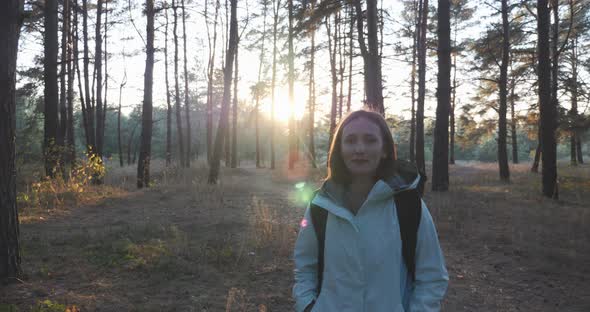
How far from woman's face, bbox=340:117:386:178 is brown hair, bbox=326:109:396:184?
0.11 ft

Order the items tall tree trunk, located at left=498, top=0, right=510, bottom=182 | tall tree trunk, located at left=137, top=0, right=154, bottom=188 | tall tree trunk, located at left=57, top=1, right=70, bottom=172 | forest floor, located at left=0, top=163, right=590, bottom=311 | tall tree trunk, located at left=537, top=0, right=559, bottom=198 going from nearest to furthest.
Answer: forest floor, located at left=0, top=163, right=590, bottom=311 → tall tree trunk, located at left=537, top=0, right=559, bottom=198 → tall tree trunk, located at left=137, top=0, right=154, bottom=188 → tall tree trunk, located at left=57, top=1, right=70, bottom=172 → tall tree trunk, located at left=498, top=0, right=510, bottom=182

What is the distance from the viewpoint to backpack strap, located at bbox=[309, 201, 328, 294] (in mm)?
1904

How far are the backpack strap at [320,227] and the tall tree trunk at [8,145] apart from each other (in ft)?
12.2

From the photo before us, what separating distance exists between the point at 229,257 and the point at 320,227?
3.68 m


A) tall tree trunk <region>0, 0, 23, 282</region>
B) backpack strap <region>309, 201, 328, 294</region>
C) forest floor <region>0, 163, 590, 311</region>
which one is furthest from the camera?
forest floor <region>0, 163, 590, 311</region>

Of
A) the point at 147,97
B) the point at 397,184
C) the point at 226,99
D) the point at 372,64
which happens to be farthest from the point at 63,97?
the point at 397,184

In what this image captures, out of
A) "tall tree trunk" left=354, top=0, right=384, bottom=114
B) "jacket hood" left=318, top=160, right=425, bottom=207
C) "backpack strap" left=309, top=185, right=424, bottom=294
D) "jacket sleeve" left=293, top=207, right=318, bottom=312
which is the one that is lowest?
"jacket sleeve" left=293, top=207, right=318, bottom=312

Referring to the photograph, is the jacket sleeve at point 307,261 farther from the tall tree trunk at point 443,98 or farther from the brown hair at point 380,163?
the tall tree trunk at point 443,98

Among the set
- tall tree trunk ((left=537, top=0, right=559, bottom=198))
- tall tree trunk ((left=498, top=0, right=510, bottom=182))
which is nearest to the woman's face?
tall tree trunk ((left=537, top=0, right=559, bottom=198))

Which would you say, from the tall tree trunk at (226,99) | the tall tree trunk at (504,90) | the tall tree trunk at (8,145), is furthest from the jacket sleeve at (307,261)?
the tall tree trunk at (504,90)

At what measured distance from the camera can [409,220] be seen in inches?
69.6

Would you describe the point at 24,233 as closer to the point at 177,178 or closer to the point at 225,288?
the point at 225,288

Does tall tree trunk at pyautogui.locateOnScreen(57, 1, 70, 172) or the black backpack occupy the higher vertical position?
tall tree trunk at pyautogui.locateOnScreen(57, 1, 70, 172)

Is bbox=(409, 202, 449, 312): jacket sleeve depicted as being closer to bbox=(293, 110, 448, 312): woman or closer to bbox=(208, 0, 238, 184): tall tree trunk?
bbox=(293, 110, 448, 312): woman
